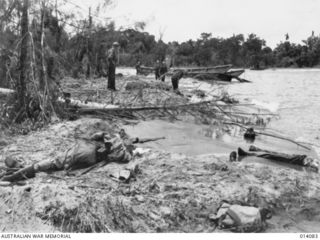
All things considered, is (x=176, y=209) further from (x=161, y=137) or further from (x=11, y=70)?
(x=11, y=70)

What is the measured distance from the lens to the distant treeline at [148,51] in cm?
594

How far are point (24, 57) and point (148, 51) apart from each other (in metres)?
32.2

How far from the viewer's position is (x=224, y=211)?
2.81 m

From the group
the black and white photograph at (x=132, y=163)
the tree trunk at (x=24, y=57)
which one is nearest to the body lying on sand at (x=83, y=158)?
the black and white photograph at (x=132, y=163)

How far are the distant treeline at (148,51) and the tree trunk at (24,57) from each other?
0.12 meters

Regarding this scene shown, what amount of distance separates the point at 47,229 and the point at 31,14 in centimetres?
481

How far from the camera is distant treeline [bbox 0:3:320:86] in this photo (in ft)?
19.5

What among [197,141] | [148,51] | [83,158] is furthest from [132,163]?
[148,51]

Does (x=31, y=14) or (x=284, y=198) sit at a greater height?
(x=31, y=14)

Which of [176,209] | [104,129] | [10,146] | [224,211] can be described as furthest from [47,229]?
[104,129]

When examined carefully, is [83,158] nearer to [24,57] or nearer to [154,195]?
[154,195]

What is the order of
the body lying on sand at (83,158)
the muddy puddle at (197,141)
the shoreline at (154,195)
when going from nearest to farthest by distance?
the shoreline at (154,195) < the body lying on sand at (83,158) < the muddy puddle at (197,141)

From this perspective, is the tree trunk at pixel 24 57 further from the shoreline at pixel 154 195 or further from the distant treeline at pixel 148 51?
the shoreline at pixel 154 195

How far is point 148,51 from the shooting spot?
3725cm
